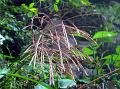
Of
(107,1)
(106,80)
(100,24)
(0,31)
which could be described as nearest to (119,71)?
(106,80)

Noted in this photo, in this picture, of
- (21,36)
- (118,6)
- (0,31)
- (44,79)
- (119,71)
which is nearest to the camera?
(119,71)

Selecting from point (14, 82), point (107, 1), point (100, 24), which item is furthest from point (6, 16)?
point (107, 1)

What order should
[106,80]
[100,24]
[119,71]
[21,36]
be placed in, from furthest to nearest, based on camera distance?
[100,24] → [21,36] → [106,80] → [119,71]

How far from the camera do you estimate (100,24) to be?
5012 mm

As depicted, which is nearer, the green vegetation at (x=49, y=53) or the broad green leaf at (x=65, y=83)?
the green vegetation at (x=49, y=53)

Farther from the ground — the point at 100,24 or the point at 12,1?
the point at 12,1

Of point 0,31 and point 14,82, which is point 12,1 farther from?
point 14,82

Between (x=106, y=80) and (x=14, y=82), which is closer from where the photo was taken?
(x=14, y=82)

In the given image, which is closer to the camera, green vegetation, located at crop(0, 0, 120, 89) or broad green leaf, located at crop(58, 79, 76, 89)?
green vegetation, located at crop(0, 0, 120, 89)

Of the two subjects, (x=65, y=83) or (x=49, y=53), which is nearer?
(x=49, y=53)

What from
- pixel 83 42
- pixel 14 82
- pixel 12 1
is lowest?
pixel 83 42

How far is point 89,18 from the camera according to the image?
17.0 ft

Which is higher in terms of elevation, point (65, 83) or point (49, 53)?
point (49, 53)

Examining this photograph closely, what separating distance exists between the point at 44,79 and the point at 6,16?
968 mm
